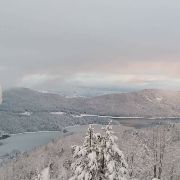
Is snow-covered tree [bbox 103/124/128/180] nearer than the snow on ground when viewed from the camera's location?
No

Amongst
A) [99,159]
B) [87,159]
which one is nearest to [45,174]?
[87,159]

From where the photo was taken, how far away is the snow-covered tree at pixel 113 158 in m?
18.9

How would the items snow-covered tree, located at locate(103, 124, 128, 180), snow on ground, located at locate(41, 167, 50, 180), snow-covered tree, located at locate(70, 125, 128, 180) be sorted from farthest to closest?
1. snow-covered tree, located at locate(70, 125, 128, 180)
2. snow-covered tree, located at locate(103, 124, 128, 180)
3. snow on ground, located at locate(41, 167, 50, 180)

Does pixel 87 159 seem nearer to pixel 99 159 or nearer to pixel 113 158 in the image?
pixel 99 159

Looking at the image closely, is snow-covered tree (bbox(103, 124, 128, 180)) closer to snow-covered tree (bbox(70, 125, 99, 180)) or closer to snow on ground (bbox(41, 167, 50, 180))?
snow-covered tree (bbox(70, 125, 99, 180))

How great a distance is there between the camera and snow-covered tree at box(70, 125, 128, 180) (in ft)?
62.4

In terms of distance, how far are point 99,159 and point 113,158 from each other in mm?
679

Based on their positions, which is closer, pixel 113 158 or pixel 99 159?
pixel 113 158

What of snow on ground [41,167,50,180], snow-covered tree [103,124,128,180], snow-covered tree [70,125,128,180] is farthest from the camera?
snow-covered tree [70,125,128,180]

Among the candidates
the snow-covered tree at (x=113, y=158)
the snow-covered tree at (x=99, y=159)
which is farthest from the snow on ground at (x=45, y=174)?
the snow-covered tree at (x=113, y=158)

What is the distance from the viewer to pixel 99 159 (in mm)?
19500

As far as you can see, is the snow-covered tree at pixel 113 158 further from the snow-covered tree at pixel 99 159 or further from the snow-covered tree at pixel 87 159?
the snow-covered tree at pixel 87 159

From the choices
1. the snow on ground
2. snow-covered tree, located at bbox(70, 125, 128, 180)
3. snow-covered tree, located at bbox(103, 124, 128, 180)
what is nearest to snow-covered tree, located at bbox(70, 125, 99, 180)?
snow-covered tree, located at bbox(70, 125, 128, 180)

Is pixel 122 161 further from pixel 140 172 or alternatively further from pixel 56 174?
pixel 56 174
